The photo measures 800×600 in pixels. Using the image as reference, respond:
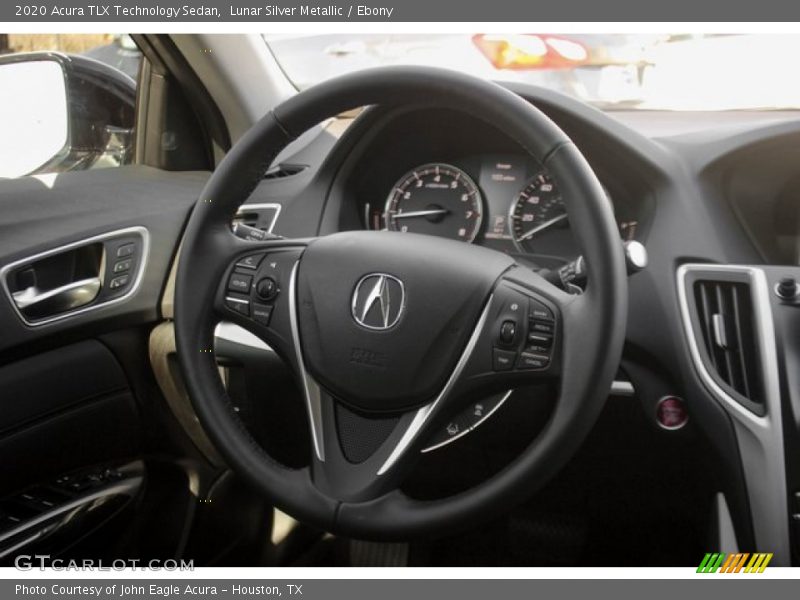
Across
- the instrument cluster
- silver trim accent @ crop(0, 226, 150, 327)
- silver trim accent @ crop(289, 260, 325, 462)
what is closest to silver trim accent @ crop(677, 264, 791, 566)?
the instrument cluster

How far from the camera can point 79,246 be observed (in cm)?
164

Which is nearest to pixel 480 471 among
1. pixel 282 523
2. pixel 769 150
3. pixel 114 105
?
pixel 282 523

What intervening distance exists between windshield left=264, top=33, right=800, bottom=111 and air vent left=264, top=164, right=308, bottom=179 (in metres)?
0.21

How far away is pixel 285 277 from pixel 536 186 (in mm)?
589

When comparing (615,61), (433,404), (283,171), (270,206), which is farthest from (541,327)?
(615,61)

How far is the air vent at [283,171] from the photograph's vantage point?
1930 mm

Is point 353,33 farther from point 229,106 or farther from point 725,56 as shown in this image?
point 725,56

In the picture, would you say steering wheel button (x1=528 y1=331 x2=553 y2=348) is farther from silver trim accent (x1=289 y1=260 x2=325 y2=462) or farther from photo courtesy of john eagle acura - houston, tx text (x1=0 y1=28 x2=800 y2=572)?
silver trim accent (x1=289 y1=260 x2=325 y2=462)

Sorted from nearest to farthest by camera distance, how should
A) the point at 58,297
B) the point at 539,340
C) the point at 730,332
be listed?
the point at 539,340 → the point at 730,332 → the point at 58,297

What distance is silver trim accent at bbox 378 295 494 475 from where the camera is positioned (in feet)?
3.97

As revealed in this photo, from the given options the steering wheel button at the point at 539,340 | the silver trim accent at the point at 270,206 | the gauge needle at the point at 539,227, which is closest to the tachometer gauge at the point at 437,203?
the gauge needle at the point at 539,227

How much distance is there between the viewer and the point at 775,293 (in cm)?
146

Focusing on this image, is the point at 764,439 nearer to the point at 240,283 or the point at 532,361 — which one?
the point at 532,361

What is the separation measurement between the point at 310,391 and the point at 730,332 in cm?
73
